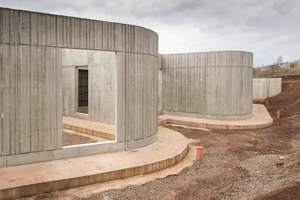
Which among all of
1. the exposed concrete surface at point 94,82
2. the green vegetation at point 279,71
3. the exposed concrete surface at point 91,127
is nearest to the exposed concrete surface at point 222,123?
the exposed concrete surface at point 94,82

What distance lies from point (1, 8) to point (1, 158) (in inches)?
126

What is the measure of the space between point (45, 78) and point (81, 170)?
7.44ft

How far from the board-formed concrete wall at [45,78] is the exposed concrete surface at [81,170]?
30 centimetres

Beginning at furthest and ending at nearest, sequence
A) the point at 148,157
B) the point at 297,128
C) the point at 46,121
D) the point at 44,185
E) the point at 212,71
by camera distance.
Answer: the point at 212,71 → the point at 297,128 → the point at 148,157 → the point at 46,121 → the point at 44,185

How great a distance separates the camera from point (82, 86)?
1108cm

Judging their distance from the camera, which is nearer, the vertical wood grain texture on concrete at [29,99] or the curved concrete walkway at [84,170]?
the curved concrete walkway at [84,170]

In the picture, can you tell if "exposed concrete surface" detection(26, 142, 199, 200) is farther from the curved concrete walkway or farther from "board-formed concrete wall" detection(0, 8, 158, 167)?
"board-formed concrete wall" detection(0, 8, 158, 167)

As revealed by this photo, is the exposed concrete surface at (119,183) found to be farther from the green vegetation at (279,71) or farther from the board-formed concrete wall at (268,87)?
the green vegetation at (279,71)

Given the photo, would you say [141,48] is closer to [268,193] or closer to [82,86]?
[268,193]

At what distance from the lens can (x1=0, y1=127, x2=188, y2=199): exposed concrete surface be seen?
4.18 meters

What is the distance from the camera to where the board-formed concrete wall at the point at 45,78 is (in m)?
4.80

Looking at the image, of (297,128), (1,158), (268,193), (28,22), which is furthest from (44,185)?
(297,128)

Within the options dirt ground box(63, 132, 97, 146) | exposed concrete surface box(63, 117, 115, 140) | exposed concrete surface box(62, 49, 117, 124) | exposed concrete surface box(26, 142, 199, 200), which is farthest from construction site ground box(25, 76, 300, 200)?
exposed concrete surface box(62, 49, 117, 124)

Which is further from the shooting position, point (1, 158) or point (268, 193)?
point (1, 158)
